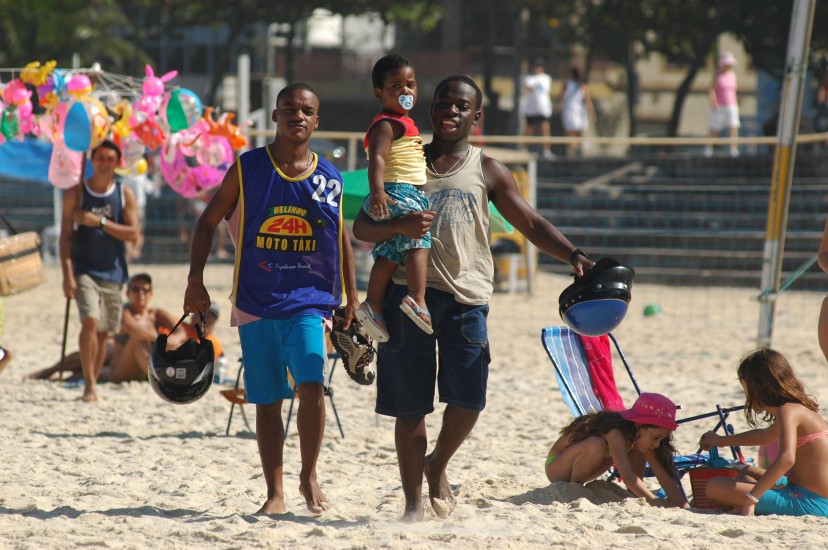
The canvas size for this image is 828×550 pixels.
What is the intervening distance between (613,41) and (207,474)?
940 inches

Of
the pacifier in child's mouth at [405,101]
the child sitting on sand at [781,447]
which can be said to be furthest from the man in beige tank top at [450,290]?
the child sitting on sand at [781,447]

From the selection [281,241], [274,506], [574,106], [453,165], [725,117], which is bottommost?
[274,506]

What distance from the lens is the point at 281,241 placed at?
4.17 m

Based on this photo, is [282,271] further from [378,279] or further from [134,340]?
[134,340]

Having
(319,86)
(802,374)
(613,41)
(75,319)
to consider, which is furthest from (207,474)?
(319,86)

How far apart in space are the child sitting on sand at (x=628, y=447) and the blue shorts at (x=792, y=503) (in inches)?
13.4

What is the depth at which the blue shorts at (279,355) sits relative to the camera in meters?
4.15

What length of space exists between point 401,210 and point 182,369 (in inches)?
42.3

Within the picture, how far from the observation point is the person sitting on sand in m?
7.61

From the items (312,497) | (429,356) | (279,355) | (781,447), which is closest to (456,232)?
(429,356)

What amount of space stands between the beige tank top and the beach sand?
0.84 metres

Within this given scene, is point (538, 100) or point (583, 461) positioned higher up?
point (538, 100)

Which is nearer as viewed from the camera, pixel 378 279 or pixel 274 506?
Result: pixel 378 279

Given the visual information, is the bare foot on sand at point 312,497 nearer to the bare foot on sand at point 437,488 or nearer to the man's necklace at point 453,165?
the bare foot on sand at point 437,488
